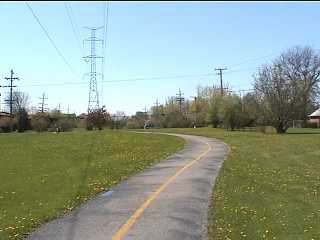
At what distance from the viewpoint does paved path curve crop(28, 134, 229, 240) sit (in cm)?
1021

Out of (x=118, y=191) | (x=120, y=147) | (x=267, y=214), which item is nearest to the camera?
(x=267, y=214)

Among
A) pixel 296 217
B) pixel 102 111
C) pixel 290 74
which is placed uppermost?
pixel 290 74

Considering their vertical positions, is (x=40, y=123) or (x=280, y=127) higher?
(x=40, y=123)

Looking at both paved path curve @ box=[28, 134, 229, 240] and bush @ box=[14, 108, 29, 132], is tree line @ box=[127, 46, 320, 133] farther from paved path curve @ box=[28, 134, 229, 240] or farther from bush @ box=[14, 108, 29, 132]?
paved path curve @ box=[28, 134, 229, 240]

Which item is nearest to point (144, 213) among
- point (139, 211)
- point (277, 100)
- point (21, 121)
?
point (139, 211)

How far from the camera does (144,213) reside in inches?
486

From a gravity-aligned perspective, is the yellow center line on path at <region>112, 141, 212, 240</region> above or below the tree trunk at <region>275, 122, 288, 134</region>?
below

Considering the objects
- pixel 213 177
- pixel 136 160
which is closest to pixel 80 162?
pixel 136 160

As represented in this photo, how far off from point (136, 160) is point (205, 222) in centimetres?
1626

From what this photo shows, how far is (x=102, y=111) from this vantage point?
8444cm

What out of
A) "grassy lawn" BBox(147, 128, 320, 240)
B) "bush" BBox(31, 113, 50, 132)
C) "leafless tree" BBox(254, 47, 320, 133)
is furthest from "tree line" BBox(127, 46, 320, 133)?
"grassy lawn" BBox(147, 128, 320, 240)

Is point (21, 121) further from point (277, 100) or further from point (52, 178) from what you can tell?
point (52, 178)

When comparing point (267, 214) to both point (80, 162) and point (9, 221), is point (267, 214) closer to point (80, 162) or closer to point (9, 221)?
point (9, 221)

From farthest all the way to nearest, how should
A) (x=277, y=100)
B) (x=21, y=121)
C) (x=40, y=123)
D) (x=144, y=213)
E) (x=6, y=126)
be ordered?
(x=6, y=126) → (x=21, y=121) → (x=40, y=123) → (x=277, y=100) → (x=144, y=213)
